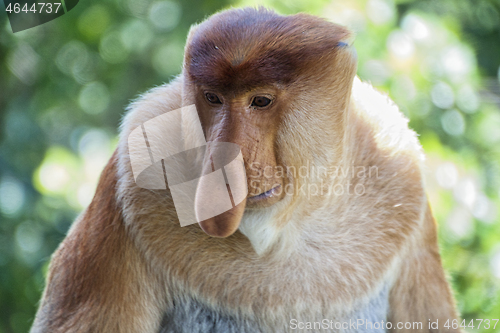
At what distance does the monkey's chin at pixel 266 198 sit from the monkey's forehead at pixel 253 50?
0.29 metres

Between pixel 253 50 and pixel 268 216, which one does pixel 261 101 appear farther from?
pixel 268 216

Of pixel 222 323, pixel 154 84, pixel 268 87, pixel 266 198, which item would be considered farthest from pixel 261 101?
pixel 154 84

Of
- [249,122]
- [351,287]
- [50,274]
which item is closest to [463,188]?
[351,287]

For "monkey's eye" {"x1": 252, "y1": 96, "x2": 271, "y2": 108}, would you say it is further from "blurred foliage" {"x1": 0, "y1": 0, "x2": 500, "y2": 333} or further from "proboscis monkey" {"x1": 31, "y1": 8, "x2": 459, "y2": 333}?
"blurred foliage" {"x1": 0, "y1": 0, "x2": 500, "y2": 333}

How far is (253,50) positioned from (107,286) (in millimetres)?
857

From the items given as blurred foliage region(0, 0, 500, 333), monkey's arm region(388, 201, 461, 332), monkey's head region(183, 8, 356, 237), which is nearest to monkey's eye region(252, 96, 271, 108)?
monkey's head region(183, 8, 356, 237)

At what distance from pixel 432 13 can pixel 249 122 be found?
2.39 meters

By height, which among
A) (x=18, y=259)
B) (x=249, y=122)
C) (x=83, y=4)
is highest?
(x=83, y=4)

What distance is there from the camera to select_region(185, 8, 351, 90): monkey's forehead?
1.38m

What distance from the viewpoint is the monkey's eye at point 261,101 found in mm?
1411

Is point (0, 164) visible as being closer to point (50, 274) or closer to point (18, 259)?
point (18, 259)

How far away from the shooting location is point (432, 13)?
332cm

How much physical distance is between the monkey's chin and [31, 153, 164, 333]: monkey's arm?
0.47 metres

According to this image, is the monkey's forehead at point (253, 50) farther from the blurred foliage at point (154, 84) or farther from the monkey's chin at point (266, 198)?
the blurred foliage at point (154, 84)
